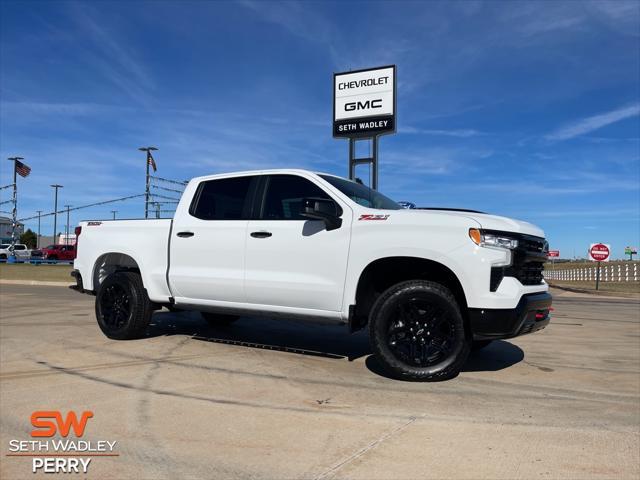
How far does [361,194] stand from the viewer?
564 centimetres

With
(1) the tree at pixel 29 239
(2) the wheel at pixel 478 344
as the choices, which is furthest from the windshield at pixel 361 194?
(1) the tree at pixel 29 239

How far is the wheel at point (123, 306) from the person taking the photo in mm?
6281

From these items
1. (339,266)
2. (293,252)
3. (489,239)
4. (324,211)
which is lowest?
(339,266)

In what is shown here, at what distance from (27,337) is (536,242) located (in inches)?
247

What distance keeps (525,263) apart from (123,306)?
186 inches

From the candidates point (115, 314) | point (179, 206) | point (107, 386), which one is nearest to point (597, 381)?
point (107, 386)

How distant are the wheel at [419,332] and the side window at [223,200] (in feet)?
6.61

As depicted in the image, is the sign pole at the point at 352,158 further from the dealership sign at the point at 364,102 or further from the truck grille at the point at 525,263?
the truck grille at the point at 525,263

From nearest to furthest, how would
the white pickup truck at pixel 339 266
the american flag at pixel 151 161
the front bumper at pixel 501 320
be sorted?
the front bumper at pixel 501 320
the white pickup truck at pixel 339 266
the american flag at pixel 151 161

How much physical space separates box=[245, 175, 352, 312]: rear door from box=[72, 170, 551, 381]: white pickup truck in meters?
0.01

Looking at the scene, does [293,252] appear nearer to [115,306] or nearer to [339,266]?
[339,266]

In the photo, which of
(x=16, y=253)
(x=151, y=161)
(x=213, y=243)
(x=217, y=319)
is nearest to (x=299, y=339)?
(x=217, y=319)

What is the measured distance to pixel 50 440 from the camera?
324 cm

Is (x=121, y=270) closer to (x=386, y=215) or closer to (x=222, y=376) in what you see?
(x=222, y=376)
